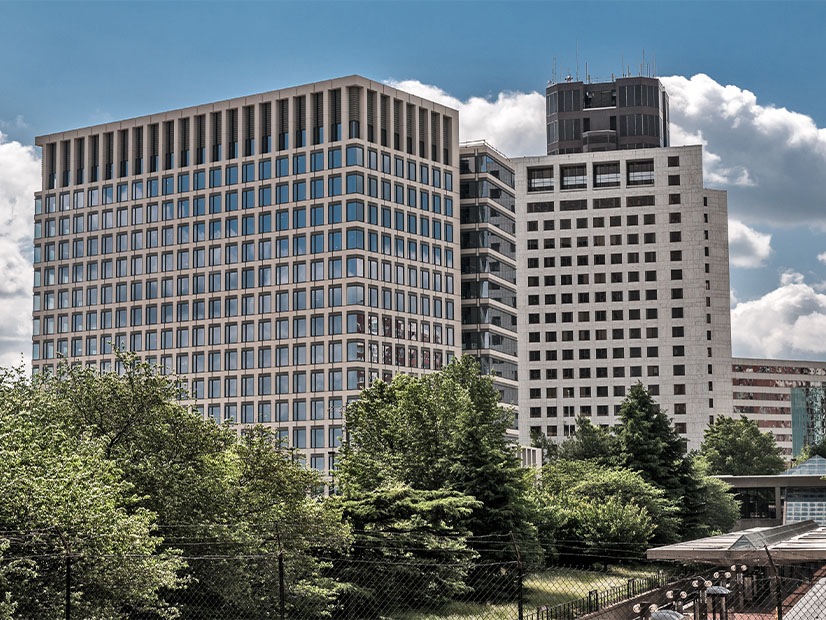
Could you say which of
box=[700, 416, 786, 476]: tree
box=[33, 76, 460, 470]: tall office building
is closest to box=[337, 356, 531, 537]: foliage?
box=[33, 76, 460, 470]: tall office building

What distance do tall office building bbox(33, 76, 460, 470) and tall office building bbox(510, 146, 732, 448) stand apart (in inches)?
1645

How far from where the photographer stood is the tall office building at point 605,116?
172875 millimetres

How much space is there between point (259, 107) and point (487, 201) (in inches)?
1058

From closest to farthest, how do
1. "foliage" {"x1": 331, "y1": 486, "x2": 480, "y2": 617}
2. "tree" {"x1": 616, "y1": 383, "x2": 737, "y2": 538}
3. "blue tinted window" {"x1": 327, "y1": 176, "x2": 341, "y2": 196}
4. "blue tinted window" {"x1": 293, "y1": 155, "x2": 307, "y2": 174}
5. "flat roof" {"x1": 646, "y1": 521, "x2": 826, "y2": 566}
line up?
1. "flat roof" {"x1": 646, "y1": 521, "x2": 826, "y2": 566}
2. "foliage" {"x1": 331, "y1": 486, "x2": 480, "y2": 617}
3. "tree" {"x1": 616, "y1": 383, "x2": 737, "y2": 538}
4. "blue tinted window" {"x1": 327, "y1": 176, "x2": 341, "y2": 196}
5. "blue tinted window" {"x1": 293, "y1": 155, "x2": 307, "y2": 174}

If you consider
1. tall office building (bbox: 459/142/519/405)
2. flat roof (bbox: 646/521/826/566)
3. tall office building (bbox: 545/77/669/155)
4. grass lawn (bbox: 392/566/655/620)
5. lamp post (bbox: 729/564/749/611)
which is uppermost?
tall office building (bbox: 545/77/669/155)

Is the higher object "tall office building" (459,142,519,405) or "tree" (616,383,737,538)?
"tall office building" (459,142,519,405)

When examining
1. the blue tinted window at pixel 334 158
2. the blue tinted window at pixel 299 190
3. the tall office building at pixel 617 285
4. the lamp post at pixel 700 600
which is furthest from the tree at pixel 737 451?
the lamp post at pixel 700 600

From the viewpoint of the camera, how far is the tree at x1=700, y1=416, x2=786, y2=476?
438 feet

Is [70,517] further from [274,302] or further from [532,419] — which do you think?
[532,419]

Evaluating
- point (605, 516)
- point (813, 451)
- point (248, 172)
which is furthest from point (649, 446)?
point (813, 451)

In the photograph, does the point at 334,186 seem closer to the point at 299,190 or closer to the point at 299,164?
the point at 299,190

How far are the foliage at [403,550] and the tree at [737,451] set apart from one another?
281 feet

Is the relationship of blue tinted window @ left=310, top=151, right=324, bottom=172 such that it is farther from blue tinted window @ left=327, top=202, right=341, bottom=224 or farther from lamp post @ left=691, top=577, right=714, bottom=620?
lamp post @ left=691, top=577, right=714, bottom=620

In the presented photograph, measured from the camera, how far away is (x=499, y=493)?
191 feet
